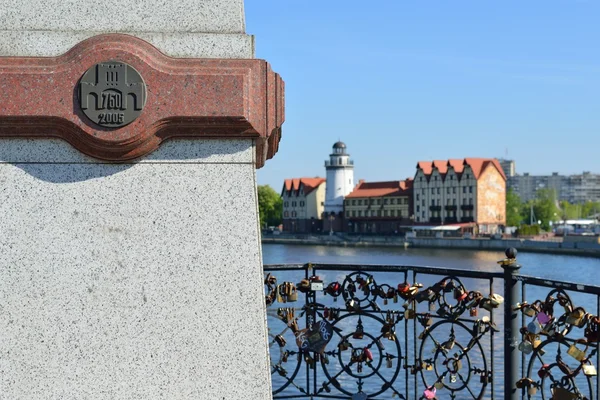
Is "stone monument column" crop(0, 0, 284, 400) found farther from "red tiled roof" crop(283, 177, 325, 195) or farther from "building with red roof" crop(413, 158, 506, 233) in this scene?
"red tiled roof" crop(283, 177, 325, 195)

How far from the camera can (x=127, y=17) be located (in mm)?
3285

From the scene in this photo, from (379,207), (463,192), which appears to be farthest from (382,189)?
(463,192)

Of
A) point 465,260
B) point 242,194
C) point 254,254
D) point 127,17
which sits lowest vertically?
point 465,260

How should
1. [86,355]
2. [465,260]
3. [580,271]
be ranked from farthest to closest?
[465,260] < [580,271] < [86,355]

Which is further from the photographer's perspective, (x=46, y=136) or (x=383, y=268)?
(x=383, y=268)

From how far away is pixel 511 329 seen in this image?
15.6 feet

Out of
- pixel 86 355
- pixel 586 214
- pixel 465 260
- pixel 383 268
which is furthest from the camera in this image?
pixel 586 214

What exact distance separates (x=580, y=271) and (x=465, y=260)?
11866 millimetres

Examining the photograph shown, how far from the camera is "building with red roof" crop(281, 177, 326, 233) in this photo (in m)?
116

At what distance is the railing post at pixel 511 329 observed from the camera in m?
4.73

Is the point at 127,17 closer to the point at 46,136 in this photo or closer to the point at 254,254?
the point at 46,136

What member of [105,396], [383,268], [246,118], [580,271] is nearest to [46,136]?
[246,118]

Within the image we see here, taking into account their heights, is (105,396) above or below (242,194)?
below

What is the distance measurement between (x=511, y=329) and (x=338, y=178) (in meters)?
105
